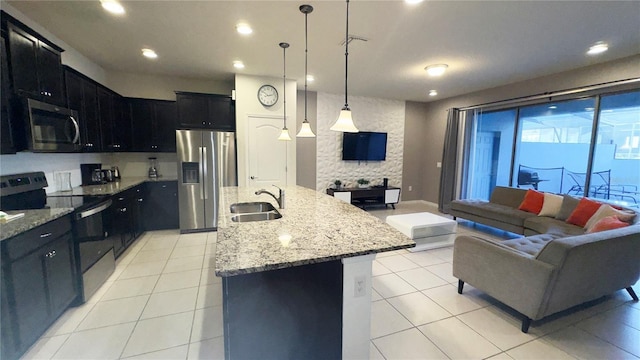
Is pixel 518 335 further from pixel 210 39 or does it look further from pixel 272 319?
pixel 210 39

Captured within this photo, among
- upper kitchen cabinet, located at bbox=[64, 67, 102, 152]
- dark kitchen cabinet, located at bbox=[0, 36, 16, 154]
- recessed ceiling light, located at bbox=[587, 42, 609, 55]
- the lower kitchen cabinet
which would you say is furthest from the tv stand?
dark kitchen cabinet, located at bbox=[0, 36, 16, 154]

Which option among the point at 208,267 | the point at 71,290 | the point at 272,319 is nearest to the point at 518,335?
the point at 272,319

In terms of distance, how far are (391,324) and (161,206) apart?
3.99 meters

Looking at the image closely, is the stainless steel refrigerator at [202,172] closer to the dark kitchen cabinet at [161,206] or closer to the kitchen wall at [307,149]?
the dark kitchen cabinet at [161,206]

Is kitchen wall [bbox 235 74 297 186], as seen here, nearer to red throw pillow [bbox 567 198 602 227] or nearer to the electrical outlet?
the electrical outlet

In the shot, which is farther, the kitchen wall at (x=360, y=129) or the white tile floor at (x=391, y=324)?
the kitchen wall at (x=360, y=129)

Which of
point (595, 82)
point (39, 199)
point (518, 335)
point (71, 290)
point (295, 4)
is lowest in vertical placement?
point (518, 335)

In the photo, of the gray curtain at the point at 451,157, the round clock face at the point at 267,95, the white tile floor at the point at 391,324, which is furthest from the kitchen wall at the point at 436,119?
the round clock face at the point at 267,95

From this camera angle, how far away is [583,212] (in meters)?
3.27

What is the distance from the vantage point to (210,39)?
118 inches

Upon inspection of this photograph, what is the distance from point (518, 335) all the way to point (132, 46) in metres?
5.01

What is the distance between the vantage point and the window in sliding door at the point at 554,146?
400cm

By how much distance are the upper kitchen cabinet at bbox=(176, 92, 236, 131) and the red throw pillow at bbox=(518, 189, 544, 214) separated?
16.3 ft

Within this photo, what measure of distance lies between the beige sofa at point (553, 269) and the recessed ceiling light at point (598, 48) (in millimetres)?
2231
